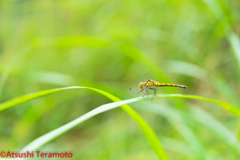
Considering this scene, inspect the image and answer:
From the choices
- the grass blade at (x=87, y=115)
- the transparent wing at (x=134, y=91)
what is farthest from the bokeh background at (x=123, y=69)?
the grass blade at (x=87, y=115)

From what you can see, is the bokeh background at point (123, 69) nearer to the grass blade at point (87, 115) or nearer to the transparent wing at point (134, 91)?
the transparent wing at point (134, 91)

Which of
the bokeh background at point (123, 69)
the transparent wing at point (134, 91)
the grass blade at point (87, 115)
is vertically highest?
the bokeh background at point (123, 69)

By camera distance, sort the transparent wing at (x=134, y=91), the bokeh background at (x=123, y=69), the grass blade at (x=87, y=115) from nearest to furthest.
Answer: the grass blade at (x=87, y=115), the transparent wing at (x=134, y=91), the bokeh background at (x=123, y=69)

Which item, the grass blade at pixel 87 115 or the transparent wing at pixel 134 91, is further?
the transparent wing at pixel 134 91

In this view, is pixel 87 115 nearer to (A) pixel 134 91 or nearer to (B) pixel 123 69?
(A) pixel 134 91

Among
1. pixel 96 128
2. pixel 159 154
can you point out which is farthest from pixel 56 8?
pixel 159 154

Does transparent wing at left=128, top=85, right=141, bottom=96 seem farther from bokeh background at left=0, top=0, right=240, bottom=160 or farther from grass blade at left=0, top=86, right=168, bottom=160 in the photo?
grass blade at left=0, top=86, right=168, bottom=160

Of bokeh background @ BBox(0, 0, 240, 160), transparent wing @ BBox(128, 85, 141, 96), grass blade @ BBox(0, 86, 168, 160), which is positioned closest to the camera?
grass blade @ BBox(0, 86, 168, 160)

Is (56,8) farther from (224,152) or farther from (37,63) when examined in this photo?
(224,152)

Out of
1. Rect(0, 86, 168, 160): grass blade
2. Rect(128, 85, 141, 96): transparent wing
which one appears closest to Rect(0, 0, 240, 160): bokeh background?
Rect(128, 85, 141, 96): transparent wing
